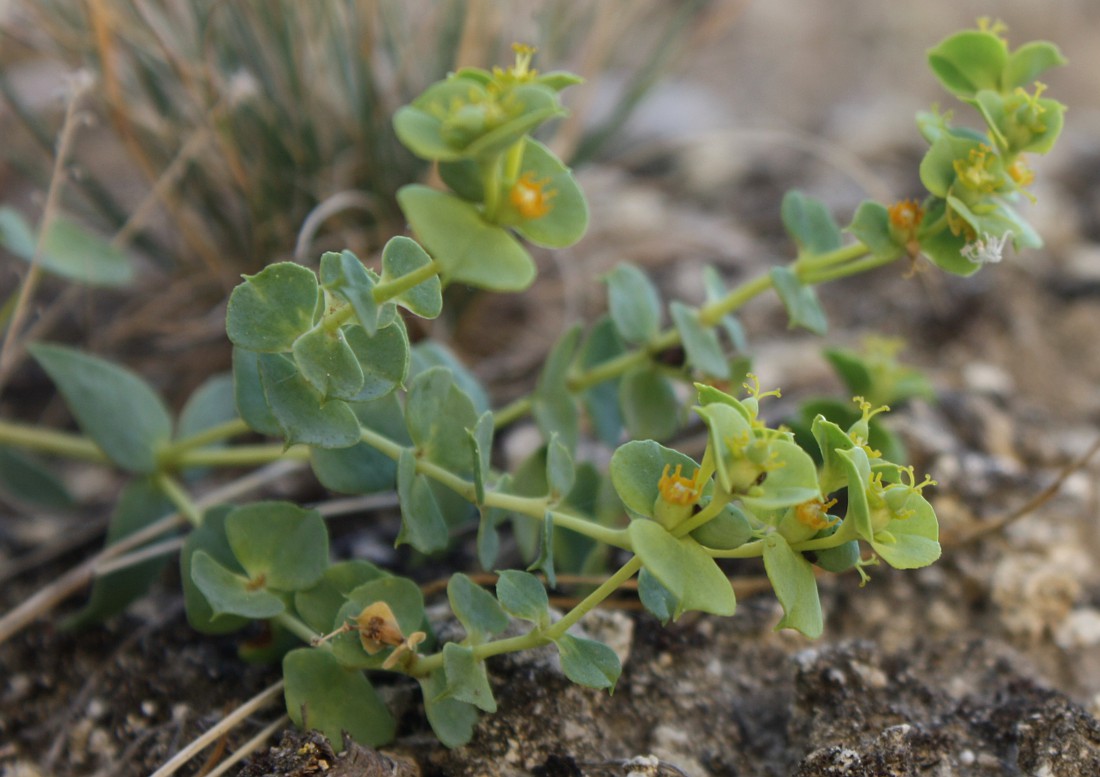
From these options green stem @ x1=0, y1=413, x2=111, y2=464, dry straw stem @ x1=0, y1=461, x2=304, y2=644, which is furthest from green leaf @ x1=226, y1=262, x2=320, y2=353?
green stem @ x1=0, y1=413, x2=111, y2=464

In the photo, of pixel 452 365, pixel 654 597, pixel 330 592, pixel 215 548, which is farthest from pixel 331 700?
pixel 452 365

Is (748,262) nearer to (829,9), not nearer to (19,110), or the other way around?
(19,110)

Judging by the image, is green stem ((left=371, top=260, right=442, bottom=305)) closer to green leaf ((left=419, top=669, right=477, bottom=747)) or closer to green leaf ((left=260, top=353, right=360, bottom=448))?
green leaf ((left=260, top=353, right=360, bottom=448))

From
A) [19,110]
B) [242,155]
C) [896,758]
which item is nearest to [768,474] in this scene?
[896,758]

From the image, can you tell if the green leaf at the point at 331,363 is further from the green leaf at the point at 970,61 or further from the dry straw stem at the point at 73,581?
the green leaf at the point at 970,61

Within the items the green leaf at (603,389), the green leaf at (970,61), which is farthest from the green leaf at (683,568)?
the green leaf at (970,61)

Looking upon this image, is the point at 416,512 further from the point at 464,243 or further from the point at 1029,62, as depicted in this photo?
the point at 1029,62
